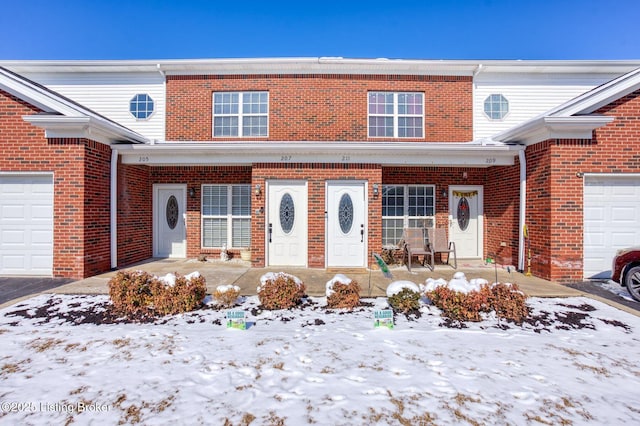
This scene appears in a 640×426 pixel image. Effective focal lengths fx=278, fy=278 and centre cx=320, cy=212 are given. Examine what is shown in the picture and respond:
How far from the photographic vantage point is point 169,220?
9258 mm

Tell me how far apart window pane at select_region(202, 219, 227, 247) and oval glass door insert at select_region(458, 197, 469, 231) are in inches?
303

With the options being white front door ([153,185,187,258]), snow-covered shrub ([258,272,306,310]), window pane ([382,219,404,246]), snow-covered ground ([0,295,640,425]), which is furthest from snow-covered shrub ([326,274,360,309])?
white front door ([153,185,187,258])

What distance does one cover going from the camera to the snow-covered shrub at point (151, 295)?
14.5 feet

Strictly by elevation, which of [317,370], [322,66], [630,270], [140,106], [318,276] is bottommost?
[317,370]

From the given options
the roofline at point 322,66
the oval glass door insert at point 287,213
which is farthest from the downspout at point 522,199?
the oval glass door insert at point 287,213

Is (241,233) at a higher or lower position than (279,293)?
higher

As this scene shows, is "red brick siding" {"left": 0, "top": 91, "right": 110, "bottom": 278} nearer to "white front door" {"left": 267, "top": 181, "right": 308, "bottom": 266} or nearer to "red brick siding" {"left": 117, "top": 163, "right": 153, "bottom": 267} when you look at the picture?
"red brick siding" {"left": 117, "top": 163, "right": 153, "bottom": 267}

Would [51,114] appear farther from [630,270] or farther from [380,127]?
[630,270]

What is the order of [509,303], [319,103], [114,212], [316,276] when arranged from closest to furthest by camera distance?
1. [509,303]
2. [316,276]
3. [114,212]
4. [319,103]

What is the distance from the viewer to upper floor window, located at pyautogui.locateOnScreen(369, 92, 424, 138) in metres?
9.49

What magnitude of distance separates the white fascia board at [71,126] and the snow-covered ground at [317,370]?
13.2 ft

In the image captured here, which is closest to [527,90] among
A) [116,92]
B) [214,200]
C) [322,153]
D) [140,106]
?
[322,153]

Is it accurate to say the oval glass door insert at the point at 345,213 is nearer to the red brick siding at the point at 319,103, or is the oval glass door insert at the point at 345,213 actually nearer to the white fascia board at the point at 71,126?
the red brick siding at the point at 319,103

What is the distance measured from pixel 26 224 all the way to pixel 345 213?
25.4 ft
